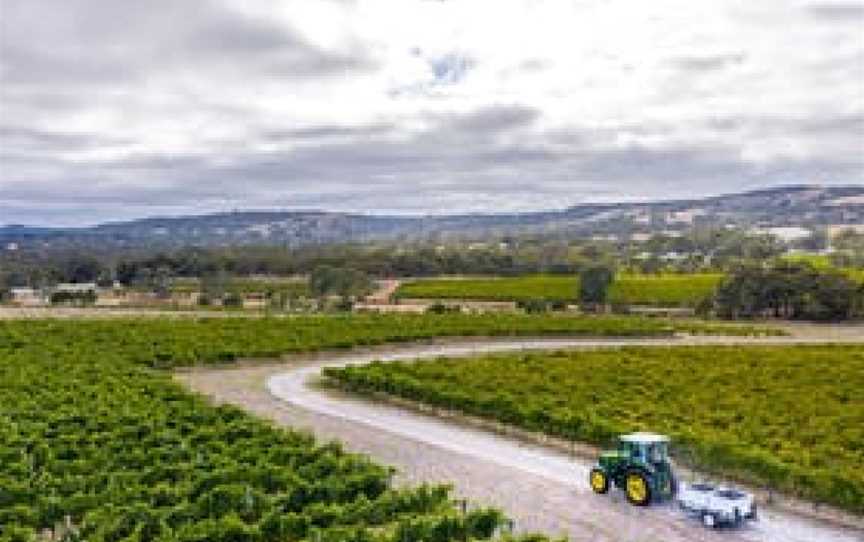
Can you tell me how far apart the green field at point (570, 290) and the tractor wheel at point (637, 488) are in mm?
79306

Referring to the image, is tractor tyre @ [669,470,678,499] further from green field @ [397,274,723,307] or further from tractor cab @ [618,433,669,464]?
green field @ [397,274,723,307]

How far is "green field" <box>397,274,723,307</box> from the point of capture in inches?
4235

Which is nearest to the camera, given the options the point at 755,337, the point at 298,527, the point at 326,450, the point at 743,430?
the point at 298,527

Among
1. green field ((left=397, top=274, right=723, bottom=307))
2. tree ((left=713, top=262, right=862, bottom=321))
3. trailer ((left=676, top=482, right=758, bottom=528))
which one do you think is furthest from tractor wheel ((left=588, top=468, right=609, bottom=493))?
green field ((left=397, top=274, right=723, bottom=307))

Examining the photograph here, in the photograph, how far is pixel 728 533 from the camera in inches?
990

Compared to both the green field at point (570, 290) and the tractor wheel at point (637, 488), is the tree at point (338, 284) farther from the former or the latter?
the tractor wheel at point (637, 488)

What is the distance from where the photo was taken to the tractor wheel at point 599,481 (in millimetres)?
28625

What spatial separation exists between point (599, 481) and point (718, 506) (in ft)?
13.9

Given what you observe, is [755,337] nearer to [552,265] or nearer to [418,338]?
[418,338]

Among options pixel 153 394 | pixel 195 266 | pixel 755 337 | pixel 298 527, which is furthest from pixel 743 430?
pixel 195 266

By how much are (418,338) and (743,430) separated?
35.4m

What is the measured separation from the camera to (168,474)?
2894cm

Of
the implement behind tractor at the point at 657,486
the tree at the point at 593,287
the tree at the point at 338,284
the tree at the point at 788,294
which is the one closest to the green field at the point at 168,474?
the implement behind tractor at the point at 657,486

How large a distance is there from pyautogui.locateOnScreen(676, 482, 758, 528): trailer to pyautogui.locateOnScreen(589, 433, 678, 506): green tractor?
108cm
